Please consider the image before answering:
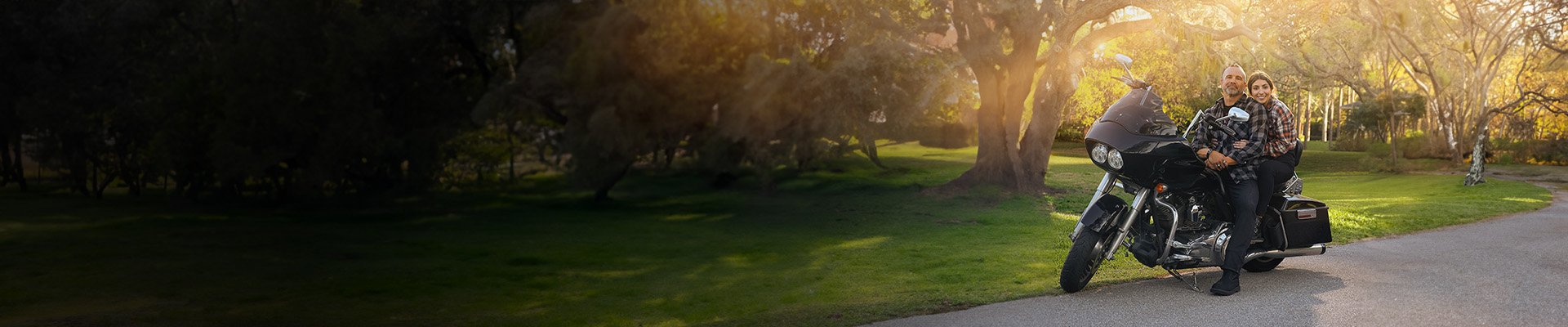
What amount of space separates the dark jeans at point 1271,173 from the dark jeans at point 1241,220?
0.44ft

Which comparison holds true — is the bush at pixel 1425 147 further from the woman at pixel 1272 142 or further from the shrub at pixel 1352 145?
the woman at pixel 1272 142

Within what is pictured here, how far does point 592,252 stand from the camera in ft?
43.5

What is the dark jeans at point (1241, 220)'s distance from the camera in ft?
21.0

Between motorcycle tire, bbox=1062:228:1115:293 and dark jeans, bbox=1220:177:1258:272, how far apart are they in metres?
0.73

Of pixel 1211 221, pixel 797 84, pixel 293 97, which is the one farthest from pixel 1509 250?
pixel 293 97

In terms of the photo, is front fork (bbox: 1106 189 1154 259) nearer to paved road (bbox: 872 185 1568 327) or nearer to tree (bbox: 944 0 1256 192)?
paved road (bbox: 872 185 1568 327)

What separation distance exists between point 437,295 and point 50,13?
839cm

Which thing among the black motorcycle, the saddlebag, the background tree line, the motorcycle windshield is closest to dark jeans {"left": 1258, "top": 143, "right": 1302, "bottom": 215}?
the black motorcycle

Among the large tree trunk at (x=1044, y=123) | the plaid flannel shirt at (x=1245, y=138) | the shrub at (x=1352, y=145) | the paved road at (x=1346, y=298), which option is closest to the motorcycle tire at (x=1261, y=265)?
the paved road at (x=1346, y=298)

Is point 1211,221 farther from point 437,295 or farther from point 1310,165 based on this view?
point 1310,165

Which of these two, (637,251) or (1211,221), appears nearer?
(1211,221)

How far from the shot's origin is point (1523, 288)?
640 cm

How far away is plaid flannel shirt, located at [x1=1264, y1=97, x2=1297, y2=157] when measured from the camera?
6543 mm

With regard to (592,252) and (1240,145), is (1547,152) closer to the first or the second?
(592,252)
